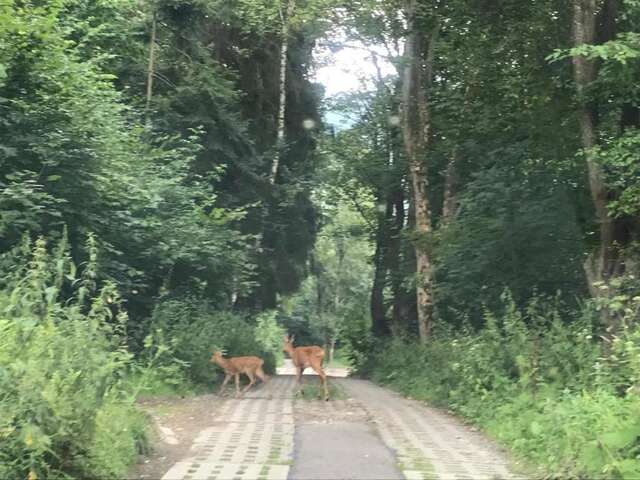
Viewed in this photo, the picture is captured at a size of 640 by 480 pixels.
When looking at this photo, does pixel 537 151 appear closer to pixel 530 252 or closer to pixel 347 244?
pixel 530 252

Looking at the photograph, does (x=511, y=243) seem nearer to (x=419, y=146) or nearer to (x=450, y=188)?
(x=419, y=146)

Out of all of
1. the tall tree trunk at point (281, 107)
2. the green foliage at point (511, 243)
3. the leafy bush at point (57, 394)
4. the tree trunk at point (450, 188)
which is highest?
the tall tree trunk at point (281, 107)

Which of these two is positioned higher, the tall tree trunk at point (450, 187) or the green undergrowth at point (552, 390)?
the tall tree trunk at point (450, 187)

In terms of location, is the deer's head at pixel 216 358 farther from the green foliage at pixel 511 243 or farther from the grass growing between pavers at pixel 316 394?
the green foliage at pixel 511 243

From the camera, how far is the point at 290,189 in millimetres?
25062

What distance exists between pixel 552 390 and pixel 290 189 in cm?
1593

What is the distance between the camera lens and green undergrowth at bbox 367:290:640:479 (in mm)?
6893

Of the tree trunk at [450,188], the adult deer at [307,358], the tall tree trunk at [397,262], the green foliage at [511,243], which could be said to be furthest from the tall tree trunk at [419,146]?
the adult deer at [307,358]

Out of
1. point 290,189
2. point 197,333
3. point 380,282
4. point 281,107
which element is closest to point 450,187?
point 290,189

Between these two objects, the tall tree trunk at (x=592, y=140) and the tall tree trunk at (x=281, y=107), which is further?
the tall tree trunk at (x=281, y=107)

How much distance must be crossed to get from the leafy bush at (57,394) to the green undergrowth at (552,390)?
14.1 feet

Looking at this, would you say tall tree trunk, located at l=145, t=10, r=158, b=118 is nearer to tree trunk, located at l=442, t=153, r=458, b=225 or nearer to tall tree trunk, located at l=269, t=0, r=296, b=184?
tall tree trunk, located at l=269, t=0, r=296, b=184

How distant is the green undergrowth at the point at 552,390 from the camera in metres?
6.89

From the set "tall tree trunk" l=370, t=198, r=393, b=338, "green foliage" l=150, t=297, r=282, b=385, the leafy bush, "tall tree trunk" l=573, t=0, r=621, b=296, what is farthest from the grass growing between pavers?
"tall tree trunk" l=370, t=198, r=393, b=338
